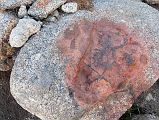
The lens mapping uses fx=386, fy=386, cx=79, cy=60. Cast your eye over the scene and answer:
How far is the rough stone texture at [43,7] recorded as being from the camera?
6.49 feet

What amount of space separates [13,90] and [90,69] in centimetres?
40

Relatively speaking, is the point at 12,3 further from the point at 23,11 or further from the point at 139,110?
the point at 139,110

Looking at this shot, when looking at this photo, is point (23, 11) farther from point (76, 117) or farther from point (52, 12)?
point (76, 117)

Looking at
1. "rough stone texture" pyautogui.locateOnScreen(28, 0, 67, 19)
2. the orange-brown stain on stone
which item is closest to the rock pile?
"rough stone texture" pyautogui.locateOnScreen(28, 0, 67, 19)

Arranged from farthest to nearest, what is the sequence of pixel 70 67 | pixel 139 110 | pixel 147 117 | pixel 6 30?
pixel 139 110
pixel 147 117
pixel 6 30
pixel 70 67

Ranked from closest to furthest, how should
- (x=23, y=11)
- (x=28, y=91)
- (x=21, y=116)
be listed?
(x=28, y=91)
(x=23, y=11)
(x=21, y=116)

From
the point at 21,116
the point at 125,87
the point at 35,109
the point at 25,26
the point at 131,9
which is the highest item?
the point at 131,9

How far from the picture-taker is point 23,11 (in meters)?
2.02

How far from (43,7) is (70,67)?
0.35m

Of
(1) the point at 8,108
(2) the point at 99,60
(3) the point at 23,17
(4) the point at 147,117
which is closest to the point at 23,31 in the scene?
(3) the point at 23,17

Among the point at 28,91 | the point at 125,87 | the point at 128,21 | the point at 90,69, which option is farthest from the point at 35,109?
the point at 128,21

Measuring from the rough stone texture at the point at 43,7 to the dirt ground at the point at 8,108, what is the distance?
2.01 feet

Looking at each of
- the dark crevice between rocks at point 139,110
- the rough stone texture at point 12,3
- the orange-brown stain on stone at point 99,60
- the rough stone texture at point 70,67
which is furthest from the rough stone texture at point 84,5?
the dark crevice between rocks at point 139,110

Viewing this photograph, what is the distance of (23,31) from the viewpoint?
1941mm
